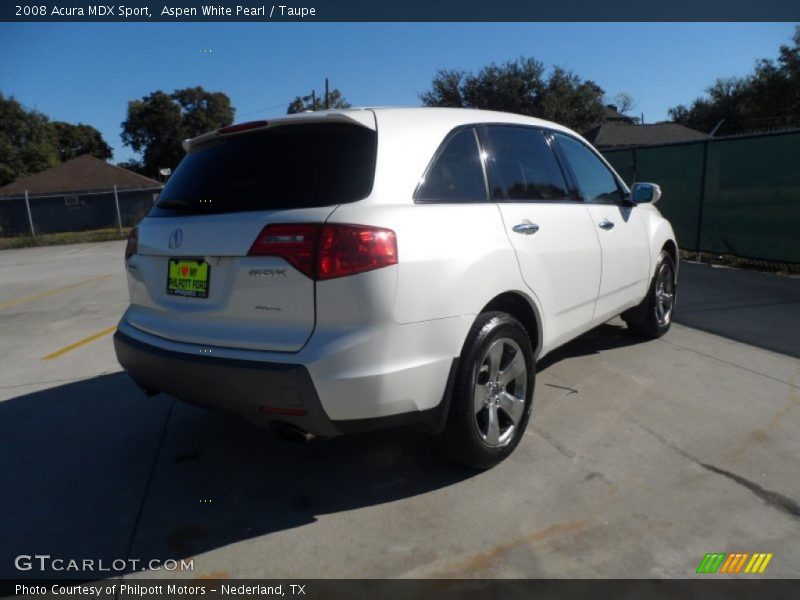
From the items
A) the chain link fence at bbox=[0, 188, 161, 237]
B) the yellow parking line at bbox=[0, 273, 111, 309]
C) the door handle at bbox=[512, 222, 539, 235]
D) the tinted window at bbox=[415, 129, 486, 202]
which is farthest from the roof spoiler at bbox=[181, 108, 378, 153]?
the chain link fence at bbox=[0, 188, 161, 237]

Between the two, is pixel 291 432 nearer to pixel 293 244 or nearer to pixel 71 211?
pixel 293 244

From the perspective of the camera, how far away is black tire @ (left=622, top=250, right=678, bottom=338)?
16.8 ft

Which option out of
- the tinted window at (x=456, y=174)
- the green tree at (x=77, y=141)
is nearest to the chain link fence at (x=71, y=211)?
the tinted window at (x=456, y=174)

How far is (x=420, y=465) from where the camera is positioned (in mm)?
3170

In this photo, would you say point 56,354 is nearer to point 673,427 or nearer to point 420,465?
point 420,465

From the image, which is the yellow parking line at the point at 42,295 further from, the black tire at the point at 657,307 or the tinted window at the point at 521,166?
the black tire at the point at 657,307

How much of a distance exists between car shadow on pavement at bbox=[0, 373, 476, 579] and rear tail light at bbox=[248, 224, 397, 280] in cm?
119

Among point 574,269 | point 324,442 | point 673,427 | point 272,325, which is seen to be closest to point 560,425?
point 673,427

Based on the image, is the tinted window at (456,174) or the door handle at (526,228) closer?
the tinted window at (456,174)

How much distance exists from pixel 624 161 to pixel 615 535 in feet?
35.9

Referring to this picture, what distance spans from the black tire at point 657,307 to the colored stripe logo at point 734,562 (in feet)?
9.71

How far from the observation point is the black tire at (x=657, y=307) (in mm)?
5125

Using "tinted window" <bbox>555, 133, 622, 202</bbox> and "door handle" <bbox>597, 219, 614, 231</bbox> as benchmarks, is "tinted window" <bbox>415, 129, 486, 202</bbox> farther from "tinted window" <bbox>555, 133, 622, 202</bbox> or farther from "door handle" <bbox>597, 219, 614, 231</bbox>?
"door handle" <bbox>597, 219, 614, 231</bbox>

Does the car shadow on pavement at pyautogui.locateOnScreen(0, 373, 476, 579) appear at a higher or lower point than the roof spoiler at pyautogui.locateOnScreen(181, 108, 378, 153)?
lower
